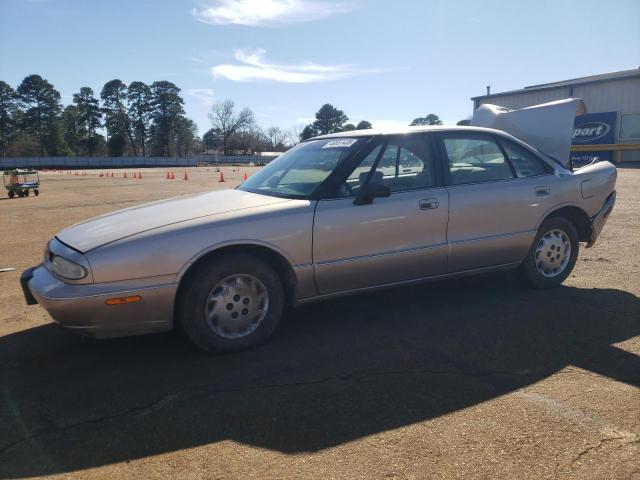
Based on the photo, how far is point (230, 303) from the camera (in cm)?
353

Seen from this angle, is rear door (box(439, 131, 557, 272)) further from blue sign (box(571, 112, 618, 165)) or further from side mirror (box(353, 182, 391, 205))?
blue sign (box(571, 112, 618, 165))

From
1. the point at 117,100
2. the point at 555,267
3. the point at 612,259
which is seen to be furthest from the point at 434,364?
the point at 117,100

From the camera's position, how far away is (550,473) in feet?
7.28

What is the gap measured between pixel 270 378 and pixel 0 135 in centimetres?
8424

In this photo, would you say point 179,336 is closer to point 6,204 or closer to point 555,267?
point 555,267

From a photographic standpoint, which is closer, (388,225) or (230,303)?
(230,303)

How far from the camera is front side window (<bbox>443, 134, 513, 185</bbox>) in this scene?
4.46m

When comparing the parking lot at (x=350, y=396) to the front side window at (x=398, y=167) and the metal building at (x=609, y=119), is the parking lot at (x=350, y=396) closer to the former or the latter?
the front side window at (x=398, y=167)

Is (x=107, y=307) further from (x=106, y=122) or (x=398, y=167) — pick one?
(x=106, y=122)

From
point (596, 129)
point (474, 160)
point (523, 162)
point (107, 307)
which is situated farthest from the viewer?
point (596, 129)

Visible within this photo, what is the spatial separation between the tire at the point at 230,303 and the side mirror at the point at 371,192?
0.88 m

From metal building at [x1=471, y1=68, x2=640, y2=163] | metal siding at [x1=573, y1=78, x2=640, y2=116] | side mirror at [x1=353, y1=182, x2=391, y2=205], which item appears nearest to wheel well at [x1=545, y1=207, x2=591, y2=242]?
side mirror at [x1=353, y1=182, x2=391, y2=205]

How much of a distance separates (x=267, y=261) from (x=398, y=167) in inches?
56.1

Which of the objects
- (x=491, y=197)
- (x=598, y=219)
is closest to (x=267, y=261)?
(x=491, y=197)
